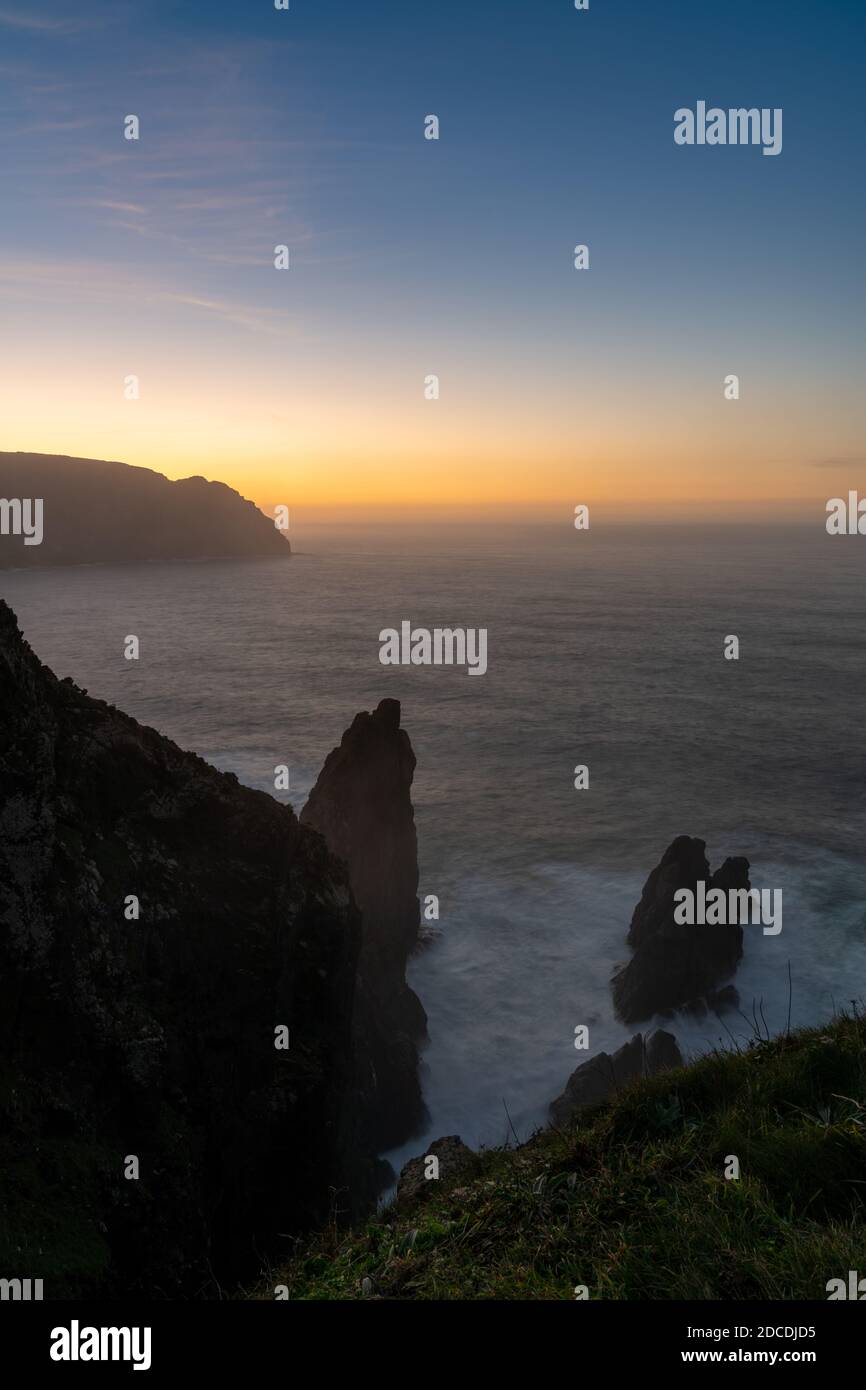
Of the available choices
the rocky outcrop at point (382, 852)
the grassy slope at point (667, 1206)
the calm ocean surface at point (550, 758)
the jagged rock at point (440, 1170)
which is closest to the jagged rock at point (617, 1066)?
the calm ocean surface at point (550, 758)

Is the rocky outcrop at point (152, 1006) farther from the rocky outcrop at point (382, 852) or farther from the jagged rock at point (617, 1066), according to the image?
the rocky outcrop at point (382, 852)

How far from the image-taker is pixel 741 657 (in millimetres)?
94875

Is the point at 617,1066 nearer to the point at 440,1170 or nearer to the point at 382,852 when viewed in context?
the point at 382,852

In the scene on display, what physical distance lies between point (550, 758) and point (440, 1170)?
5319cm

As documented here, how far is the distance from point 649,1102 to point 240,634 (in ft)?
369

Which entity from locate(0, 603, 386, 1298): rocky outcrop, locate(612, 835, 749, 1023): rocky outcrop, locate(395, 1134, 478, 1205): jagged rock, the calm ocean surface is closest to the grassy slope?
locate(395, 1134, 478, 1205): jagged rock

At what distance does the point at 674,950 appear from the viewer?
31125 millimetres

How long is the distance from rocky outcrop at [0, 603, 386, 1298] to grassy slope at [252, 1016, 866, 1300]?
477 centimetres

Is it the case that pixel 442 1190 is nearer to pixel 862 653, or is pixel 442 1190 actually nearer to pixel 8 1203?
pixel 8 1203

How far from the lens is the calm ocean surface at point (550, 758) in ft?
104

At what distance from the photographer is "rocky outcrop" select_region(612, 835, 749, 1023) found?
30.6 meters

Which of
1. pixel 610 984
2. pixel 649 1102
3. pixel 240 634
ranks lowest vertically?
pixel 610 984
